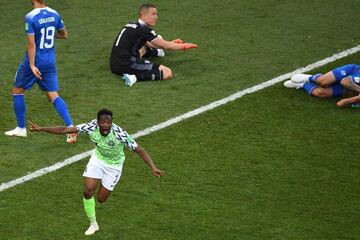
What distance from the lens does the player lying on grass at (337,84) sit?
→ 13.9 meters

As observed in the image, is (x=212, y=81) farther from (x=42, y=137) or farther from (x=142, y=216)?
(x=142, y=216)

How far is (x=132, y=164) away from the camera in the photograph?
12461 millimetres

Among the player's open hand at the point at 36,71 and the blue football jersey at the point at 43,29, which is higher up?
the blue football jersey at the point at 43,29

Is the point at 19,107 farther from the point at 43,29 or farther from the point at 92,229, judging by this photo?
the point at 92,229

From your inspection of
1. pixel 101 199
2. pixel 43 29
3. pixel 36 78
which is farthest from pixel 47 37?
pixel 101 199

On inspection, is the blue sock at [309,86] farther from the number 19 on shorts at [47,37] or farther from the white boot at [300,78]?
the number 19 on shorts at [47,37]

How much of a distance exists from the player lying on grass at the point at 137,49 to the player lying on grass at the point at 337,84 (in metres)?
1.96

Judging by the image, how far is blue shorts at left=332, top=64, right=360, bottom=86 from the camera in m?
14.0

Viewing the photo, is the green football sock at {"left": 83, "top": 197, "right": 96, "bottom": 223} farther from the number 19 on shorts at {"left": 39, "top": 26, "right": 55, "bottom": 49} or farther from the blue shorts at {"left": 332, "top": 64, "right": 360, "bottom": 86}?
the blue shorts at {"left": 332, "top": 64, "right": 360, "bottom": 86}

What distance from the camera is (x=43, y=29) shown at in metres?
12.5

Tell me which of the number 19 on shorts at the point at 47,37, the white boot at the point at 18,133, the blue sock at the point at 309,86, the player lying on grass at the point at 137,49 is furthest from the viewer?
the player lying on grass at the point at 137,49

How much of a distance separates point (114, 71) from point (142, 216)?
14.7ft

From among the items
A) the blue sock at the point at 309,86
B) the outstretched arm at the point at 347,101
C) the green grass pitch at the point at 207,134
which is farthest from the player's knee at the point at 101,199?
the blue sock at the point at 309,86

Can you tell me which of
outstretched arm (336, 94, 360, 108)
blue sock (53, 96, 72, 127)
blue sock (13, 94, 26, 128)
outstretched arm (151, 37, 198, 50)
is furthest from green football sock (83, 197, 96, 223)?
outstretched arm (336, 94, 360, 108)
